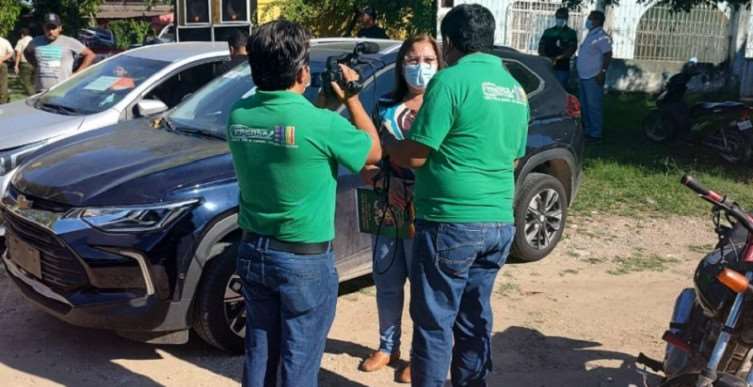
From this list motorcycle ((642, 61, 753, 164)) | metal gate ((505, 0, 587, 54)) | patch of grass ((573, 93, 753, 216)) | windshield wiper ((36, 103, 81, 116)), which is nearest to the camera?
windshield wiper ((36, 103, 81, 116))

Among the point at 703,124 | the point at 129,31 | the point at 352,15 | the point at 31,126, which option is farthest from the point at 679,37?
the point at 129,31

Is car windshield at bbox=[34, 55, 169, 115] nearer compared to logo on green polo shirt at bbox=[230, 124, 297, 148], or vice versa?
logo on green polo shirt at bbox=[230, 124, 297, 148]

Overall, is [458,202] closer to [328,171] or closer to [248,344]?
[328,171]

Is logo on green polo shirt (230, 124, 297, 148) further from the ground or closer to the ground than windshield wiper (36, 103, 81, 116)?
further from the ground

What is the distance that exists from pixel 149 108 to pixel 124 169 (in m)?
2.05

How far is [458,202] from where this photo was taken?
11.4ft

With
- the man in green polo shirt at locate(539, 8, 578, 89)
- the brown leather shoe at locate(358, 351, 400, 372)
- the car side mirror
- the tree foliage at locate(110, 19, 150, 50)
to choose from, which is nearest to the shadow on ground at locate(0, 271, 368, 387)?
the brown leather shoe at locate(358, 351, 400, 372)

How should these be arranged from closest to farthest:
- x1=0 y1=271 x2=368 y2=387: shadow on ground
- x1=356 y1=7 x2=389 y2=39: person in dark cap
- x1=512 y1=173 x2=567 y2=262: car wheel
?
1. x1=0 y1=271 x2=368 y2=387: shadow on ground
2. x1=512 y1=173 x2=567 y2=262: car wheel
3. x1=356 y1=7 x2=389 y2=39: person in dark cap

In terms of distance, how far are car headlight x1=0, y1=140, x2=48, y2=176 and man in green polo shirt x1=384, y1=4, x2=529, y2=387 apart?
12.6 ft

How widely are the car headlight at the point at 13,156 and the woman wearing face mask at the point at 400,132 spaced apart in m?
3.34

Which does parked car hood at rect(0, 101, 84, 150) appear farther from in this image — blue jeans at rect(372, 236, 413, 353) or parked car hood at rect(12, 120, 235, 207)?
blue jeans at rect(372, 236, 413, 353)

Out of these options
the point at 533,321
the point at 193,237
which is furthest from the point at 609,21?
the point at 193,237

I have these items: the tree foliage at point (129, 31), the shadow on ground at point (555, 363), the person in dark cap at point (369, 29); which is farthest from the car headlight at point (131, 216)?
the tree foliage at point (129, 31)

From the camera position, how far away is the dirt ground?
4.59 m
